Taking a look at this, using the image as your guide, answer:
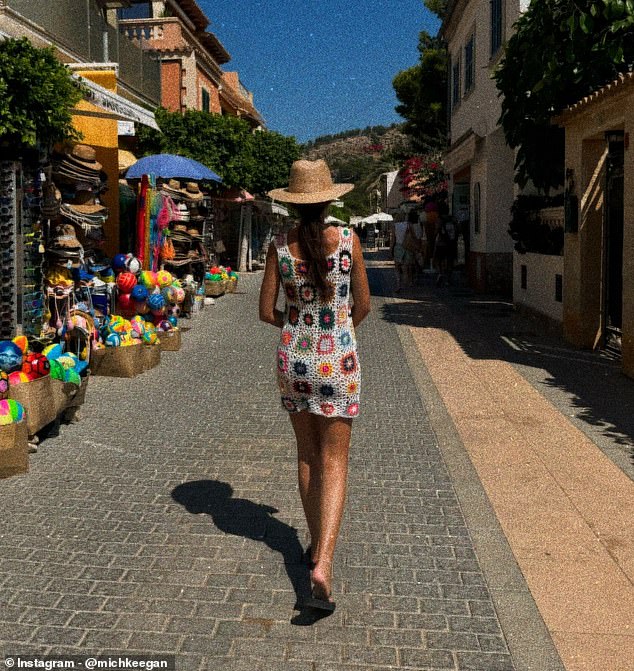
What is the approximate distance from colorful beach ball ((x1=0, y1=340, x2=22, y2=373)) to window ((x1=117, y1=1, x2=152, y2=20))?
22971mm

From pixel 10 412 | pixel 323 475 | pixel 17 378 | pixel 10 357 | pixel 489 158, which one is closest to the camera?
pixel 323 475

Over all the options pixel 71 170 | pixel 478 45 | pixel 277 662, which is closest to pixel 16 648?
pixel 277 662

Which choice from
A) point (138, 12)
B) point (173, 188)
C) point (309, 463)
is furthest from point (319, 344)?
point (138, 12)

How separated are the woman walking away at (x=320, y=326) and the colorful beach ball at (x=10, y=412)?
2332 mm

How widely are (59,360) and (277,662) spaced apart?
166 inches

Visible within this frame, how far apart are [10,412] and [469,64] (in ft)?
60.6

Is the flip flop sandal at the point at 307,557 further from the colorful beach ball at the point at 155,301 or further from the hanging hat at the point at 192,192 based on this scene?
the hanging hat at the point at 192,192

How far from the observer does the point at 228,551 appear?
4199 mm

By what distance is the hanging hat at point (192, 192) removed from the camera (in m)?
15.1

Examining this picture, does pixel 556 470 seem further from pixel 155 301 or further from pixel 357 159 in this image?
pixel 357 159

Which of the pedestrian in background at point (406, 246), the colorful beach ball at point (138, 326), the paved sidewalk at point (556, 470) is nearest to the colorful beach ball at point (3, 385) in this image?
the paved sidewalk at point (556, 470)

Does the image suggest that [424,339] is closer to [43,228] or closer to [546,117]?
[546,117]

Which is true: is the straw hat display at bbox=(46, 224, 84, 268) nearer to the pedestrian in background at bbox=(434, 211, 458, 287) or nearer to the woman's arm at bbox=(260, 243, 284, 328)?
the woman's arm at bbox=(260, 243, 284, 328)

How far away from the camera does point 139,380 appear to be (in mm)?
8734
